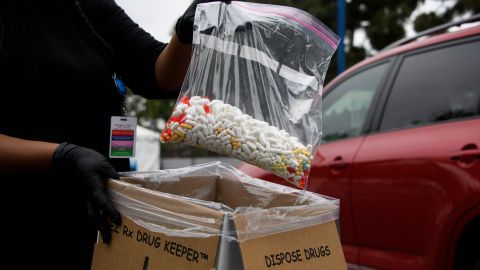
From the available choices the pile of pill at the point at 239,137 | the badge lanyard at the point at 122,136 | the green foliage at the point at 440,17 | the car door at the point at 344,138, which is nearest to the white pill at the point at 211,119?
the pile of pill at the point at 239,137

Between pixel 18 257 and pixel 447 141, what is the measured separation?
2.00 meters

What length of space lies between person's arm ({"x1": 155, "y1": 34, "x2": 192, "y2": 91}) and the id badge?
6.7 inches

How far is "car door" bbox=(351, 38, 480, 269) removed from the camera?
2.62 metres

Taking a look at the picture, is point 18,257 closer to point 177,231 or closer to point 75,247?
point 75,247

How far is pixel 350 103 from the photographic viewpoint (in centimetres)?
366

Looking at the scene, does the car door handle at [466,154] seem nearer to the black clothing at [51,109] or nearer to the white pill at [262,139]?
the white pill at [262,139]

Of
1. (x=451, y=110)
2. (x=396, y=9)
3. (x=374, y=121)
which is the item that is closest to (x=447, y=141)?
(x=451, y=110)

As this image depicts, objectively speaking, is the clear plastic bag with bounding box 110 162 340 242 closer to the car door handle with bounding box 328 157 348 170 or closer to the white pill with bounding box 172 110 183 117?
the white pill with bounding box 172 110 183 117

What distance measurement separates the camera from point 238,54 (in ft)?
4.94

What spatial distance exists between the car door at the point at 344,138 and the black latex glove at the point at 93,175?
211 cm

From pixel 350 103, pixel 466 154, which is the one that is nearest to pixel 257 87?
pixel 466 154

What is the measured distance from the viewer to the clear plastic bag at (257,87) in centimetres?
141

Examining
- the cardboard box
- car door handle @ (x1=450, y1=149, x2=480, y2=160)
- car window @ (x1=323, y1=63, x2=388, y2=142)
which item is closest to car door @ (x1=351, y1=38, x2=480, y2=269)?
car door handle @ (x1=450, y1=149, x2=480, y2=160)

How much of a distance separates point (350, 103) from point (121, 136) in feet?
7.75
